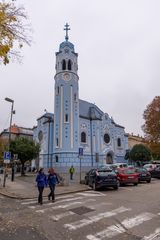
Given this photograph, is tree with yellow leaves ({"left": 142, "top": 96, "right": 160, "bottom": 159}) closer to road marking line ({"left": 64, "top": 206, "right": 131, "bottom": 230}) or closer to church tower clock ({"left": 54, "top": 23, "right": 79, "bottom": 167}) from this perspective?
church tower clock ({"left": 54, "top": 23, "right": 79, "bottom": 167})

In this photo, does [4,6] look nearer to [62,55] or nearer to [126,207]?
[126,207]

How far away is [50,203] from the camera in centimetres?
1278

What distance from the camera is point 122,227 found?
8.03 m

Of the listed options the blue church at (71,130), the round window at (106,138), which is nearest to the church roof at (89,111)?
the blue church at (71,130)

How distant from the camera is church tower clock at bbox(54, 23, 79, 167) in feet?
154

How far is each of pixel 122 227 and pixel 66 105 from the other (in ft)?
136

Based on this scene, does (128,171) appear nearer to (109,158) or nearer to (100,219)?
(100,219)

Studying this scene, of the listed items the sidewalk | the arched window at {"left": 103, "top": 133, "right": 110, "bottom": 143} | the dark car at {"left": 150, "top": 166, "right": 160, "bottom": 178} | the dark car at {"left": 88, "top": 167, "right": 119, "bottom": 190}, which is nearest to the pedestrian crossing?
the sidewalk

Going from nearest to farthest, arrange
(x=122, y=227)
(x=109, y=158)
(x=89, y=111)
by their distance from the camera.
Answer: (x=122, y=227)
(x=109, y=158)
(x=89, y=111)

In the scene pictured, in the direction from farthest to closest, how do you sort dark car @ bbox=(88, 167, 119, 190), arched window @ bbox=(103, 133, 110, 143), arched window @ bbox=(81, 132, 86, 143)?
arched window @ bbox=(103, 133, 110, 143)
arched window @ bbox=(81, 132, 86, 143)
dark car @ bbox=(88, 167, 119, 190)

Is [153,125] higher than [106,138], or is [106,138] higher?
[106,138]

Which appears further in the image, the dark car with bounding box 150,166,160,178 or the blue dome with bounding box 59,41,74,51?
the blue dome with bounding box 59,41,74,51

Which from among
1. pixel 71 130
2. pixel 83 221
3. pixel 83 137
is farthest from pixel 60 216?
pixel 83 137

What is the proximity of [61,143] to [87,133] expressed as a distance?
300 inches
